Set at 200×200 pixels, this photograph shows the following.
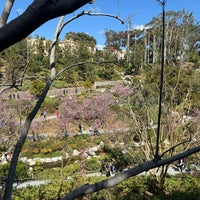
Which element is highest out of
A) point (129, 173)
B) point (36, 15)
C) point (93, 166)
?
point (36, 15)

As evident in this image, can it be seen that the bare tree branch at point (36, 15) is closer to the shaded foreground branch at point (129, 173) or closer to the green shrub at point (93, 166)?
the shaded foreground branch at point (129, 173)

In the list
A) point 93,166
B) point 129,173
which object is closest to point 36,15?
point 129,173

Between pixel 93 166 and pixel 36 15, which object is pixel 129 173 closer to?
pixel 36 15

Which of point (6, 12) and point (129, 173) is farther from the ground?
point (6, 12)

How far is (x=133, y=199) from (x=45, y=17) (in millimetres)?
5765

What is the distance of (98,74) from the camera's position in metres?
31.2

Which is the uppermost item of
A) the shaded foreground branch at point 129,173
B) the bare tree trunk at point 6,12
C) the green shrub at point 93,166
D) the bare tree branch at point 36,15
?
the bare tree trunk at point 6,12

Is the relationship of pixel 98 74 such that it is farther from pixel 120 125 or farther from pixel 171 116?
pixel 171 116

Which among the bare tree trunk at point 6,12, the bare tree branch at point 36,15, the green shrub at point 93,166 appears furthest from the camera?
the green shrub at point 93,166

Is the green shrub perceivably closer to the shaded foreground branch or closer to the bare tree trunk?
the shaded foreground branch

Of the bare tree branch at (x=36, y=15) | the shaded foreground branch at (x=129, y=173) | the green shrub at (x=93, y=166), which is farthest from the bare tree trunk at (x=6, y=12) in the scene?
the green shrub at (x=93, y=166)

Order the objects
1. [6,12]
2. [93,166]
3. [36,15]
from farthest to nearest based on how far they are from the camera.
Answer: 1. [93,166]
2. [6,12]
3. [36,15]

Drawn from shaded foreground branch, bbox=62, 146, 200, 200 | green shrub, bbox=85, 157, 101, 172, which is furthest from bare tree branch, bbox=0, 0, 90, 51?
green shrub, bbox=85, 157, 101, 172

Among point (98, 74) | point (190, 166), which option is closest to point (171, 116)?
point (190, 166)
